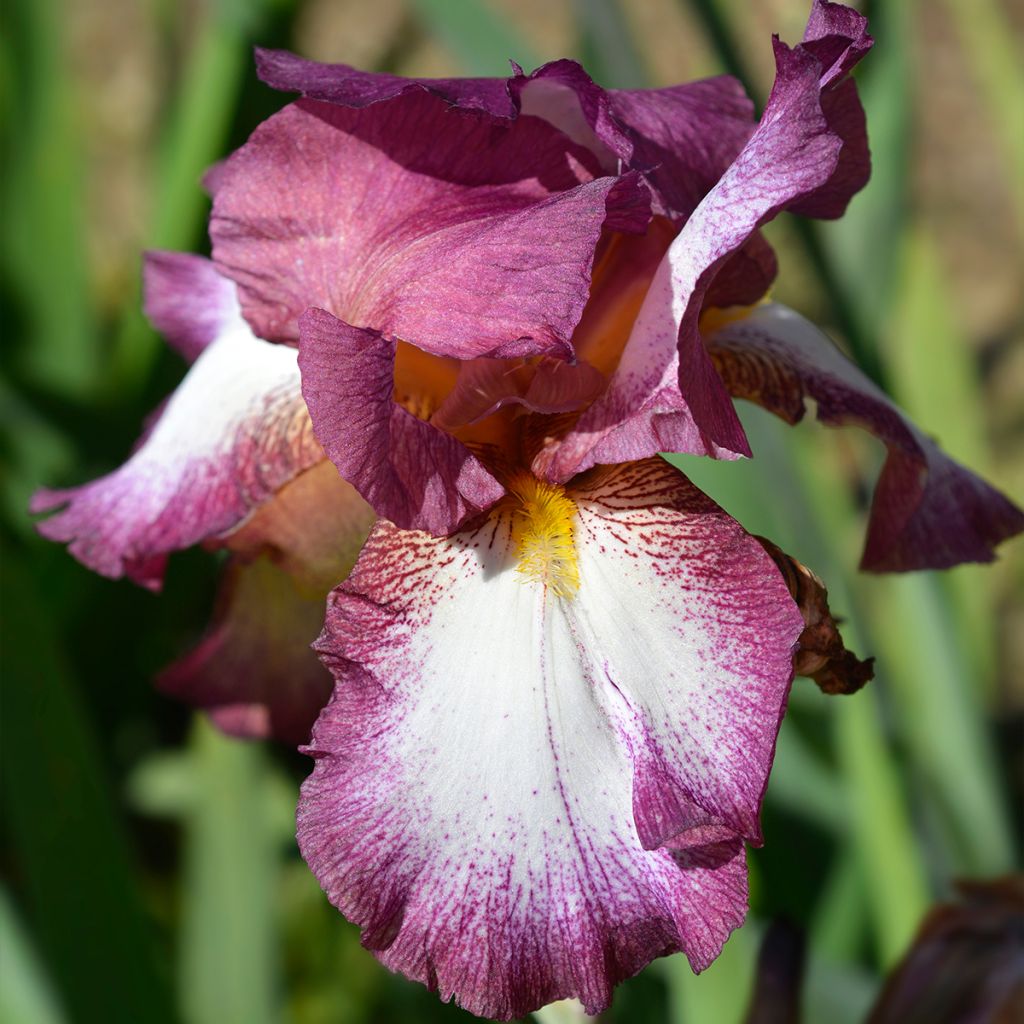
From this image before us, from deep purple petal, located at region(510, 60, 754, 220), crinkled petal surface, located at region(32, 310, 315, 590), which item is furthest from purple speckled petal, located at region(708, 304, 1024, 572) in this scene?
crinkled petal surface, located at region(32, 310, 315, 590)

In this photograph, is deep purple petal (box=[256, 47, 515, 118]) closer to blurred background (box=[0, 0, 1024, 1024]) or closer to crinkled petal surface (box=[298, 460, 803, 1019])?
crinkled petal surface (box=[298, 460, 803, 1019])

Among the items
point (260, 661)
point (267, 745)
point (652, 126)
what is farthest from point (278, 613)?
point (267, 745)

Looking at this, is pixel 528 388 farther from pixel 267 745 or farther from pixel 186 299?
pixel 267 745

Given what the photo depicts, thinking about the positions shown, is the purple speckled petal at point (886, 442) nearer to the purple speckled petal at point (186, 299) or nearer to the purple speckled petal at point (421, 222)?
the purple speckled petal at point (421, 222)

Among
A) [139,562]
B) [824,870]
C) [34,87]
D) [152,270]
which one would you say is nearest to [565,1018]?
[139,562]

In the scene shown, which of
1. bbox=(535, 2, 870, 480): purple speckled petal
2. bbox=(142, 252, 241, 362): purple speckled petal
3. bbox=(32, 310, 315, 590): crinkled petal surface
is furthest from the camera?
bbox=(142, 252, 241, 362): purple speckled petal

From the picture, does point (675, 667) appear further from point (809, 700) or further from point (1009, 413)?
point (1009, 413)

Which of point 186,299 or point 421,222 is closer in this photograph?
point 421,222
